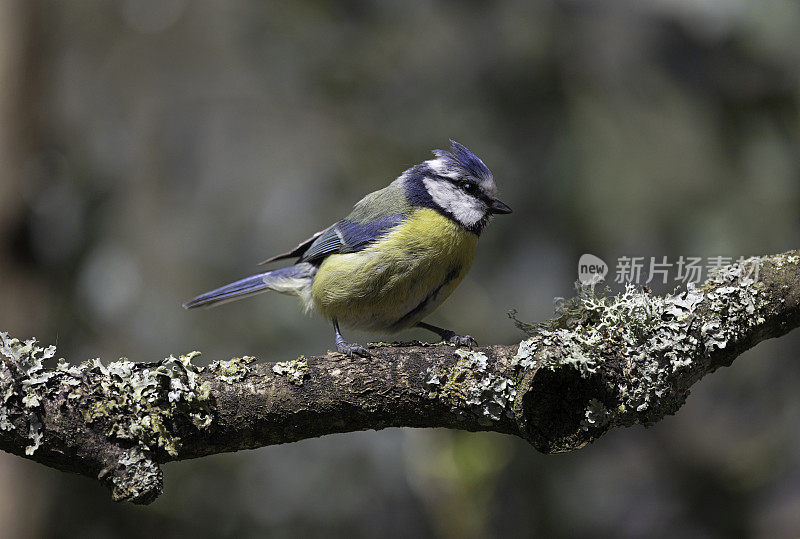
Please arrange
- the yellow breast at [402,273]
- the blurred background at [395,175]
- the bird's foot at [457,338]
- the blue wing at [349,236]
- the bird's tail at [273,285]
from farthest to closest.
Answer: the blurred background at [395,175]
the bird's tail at [273,285]
the blue wing at [349,236]
the yellow breast at [402,273]
the bird's foot at [457,338]

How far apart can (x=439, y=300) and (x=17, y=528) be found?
2721 millimetres

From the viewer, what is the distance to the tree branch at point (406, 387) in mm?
1918

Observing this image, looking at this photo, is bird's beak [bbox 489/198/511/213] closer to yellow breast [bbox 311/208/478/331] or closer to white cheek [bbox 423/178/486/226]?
white cheek [bbox 423/178/486/226]

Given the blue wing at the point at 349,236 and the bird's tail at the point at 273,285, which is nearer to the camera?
the blue wing at the point at 349,236

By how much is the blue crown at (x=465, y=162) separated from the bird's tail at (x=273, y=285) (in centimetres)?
75

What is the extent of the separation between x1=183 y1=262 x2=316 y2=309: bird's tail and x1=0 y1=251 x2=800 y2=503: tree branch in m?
1.11

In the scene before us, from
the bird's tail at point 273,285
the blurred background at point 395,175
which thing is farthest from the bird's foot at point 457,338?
the blurred background at point 395,175

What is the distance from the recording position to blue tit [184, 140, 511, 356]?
289 cm

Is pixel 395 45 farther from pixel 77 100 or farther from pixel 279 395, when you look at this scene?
pixel 279 395

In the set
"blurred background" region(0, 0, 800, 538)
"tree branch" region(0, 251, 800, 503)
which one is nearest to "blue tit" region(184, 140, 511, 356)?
"tree branch" region(0, 251, 800, 503)

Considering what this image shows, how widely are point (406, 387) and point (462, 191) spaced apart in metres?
1.20

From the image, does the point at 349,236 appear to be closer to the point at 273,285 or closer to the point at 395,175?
the point at 273,285

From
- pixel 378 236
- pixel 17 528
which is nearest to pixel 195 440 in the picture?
pixel 378 236

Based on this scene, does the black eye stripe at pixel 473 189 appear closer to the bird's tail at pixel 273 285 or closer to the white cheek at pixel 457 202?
the white cheek at pixel 457 202
